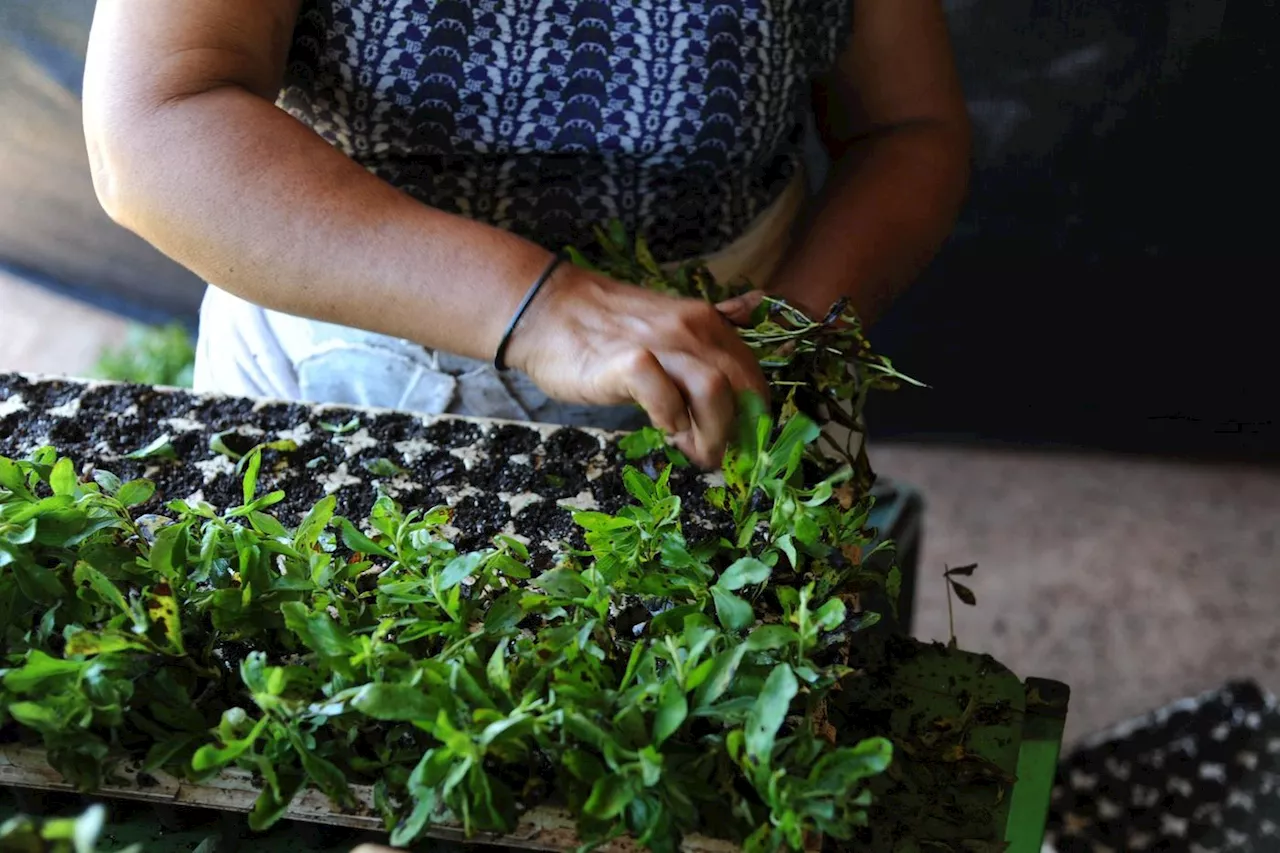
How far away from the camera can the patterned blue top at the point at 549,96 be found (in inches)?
36.1

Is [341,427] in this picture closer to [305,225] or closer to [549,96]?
[305,225]

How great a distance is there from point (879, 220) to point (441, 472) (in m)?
0.51

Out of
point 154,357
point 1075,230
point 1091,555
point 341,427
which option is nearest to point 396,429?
point 341,427

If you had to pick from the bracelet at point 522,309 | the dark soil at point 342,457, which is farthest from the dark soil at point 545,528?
the bracelet at point 522,309

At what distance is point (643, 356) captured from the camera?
0.74 m

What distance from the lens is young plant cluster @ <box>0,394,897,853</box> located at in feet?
1.63

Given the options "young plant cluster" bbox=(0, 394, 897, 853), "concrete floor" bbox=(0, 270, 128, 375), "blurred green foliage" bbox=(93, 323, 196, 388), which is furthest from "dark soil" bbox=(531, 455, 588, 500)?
"concrete floor" bbox=(0, 270, 128, 375)

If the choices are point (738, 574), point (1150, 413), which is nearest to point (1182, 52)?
point (1150, 413)

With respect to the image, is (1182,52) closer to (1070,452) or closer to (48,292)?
(1070,452)

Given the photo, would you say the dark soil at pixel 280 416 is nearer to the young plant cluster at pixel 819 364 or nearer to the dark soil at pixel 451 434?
the dark soil at pixel 451 434

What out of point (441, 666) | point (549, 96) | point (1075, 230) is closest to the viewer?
point (441, 666)

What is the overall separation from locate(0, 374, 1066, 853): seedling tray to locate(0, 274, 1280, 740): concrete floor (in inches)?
43.6

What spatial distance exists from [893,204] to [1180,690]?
114cm

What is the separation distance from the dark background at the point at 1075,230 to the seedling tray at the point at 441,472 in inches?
43.1
